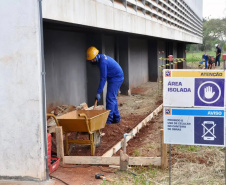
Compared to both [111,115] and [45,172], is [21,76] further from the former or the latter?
[111,115]

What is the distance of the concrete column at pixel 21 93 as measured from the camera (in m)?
5.24

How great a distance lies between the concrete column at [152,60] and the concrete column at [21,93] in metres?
15.9

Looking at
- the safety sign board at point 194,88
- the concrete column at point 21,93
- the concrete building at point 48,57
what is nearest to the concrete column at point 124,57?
the concrete building at point 48,57

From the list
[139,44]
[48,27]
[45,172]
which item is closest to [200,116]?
[45,172]

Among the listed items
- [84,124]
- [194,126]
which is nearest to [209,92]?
[194,126]

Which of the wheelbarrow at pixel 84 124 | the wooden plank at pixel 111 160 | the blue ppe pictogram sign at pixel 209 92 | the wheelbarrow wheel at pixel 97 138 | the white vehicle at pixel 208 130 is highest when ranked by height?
the blue ppe pictogram sign at pixel 209 92

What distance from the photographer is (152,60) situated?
21.1 meters

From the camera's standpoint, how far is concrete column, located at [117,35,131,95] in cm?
1507

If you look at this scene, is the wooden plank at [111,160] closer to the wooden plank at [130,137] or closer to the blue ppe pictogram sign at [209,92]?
the wooden plank at [130,137]

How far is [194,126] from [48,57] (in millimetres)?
5351

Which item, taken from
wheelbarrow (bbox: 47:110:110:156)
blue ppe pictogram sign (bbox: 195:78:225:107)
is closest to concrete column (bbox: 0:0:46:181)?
wheelbarrow (bbox: 47:110:110:156)

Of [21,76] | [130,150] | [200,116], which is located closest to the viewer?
[200,116]

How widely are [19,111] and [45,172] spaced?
98 centimetres

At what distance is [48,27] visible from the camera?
9.30 m
